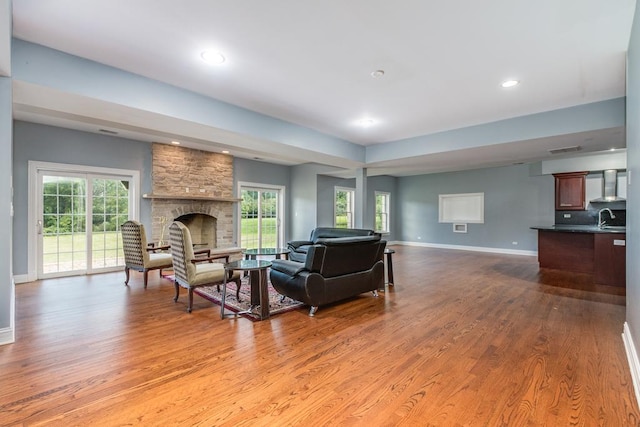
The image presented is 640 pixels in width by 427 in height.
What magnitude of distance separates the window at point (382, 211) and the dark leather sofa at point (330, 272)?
703 cm

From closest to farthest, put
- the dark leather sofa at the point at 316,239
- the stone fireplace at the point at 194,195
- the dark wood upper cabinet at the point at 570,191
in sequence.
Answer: the dark leather sofa at the point at 316,239 → the stone fireplace at the point at 194,195 → the dark wood upper cabinet at the point at 570,191

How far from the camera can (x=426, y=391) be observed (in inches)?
81.4

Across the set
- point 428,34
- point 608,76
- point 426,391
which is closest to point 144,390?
point 426,391

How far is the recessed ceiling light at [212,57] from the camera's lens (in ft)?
9.03

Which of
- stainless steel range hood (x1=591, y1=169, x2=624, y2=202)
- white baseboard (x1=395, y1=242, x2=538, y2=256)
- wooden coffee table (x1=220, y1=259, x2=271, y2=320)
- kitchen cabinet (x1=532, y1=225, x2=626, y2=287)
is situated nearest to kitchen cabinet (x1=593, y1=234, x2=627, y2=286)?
kitchen cabinet (x1=532, y1=225, x2=626, y2=287)

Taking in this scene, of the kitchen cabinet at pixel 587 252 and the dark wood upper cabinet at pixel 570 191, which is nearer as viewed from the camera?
the kitchen cabinet at pixel 587 252

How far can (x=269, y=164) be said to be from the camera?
8.73 m

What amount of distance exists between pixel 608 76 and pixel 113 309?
246 inches

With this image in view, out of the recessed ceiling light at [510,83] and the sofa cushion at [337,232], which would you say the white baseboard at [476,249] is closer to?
the sofa cushion at [337,232]

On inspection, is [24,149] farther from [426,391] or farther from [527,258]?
[527,258]

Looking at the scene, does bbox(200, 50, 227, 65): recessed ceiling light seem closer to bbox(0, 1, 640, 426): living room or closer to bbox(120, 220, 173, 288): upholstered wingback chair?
bbox(0, 1, 640, 426): living room

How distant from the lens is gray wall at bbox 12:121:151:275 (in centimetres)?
505

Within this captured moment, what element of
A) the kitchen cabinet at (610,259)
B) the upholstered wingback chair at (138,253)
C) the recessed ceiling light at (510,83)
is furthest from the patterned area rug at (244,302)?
the kitchen cabinet at (610,259)

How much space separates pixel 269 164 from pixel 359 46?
6.33m
